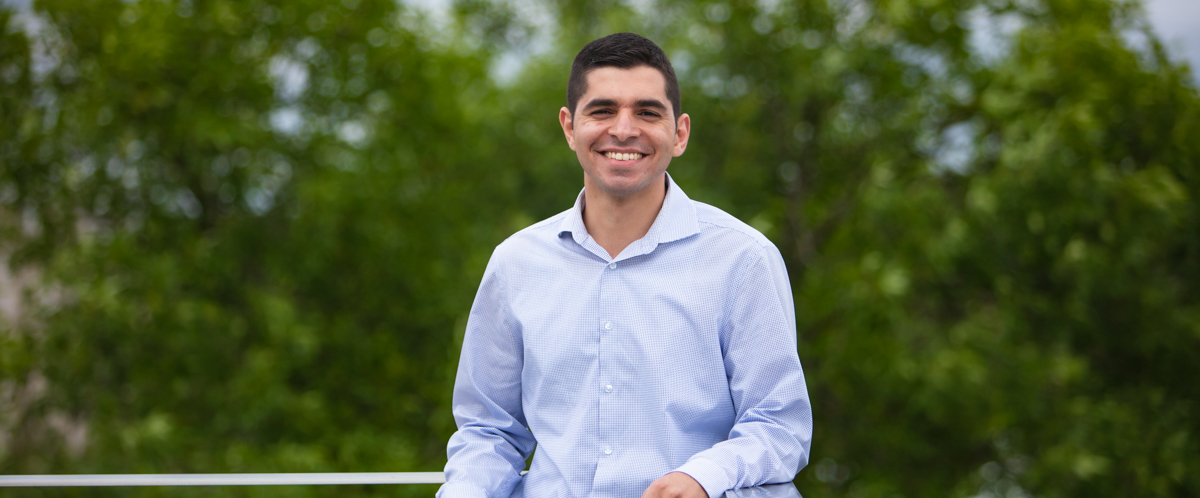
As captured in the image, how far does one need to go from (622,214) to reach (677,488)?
15.5 inches

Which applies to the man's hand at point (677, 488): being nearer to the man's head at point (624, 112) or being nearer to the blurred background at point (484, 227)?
the man's head at point (624, 112)

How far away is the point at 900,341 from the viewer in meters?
6.03

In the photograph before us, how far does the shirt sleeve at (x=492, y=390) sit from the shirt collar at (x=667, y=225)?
0.43 feet

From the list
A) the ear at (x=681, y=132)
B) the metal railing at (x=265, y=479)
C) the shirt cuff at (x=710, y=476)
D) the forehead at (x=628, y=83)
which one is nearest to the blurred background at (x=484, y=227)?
the metal railing at (x=265, y=479)

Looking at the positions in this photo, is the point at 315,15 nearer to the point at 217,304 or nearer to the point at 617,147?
the point at 217,304

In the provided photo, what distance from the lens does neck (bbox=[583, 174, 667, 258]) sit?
1307mm

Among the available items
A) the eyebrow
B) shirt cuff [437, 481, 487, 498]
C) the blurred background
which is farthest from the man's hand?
the blurred background

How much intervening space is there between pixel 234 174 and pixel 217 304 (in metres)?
0.83

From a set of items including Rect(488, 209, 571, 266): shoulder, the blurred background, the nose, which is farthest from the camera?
the blurred background

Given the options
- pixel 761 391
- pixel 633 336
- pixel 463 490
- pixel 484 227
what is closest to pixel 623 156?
pixel 633 336

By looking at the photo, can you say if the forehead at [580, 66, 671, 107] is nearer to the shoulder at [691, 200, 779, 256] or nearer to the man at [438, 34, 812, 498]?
the man at [438, 34, 812, 498]

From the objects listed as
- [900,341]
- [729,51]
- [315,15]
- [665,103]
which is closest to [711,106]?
[729,51]

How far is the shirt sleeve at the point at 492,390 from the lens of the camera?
1.31 metres

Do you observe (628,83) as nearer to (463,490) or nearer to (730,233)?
(730,233)
